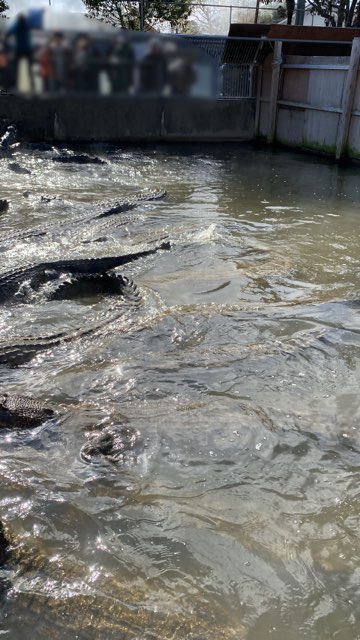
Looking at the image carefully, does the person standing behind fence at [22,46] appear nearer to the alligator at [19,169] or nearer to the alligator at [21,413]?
the alligator at [19,169]

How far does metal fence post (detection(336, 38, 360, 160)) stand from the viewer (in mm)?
11820

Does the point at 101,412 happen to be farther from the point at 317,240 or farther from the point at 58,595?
the point at 317,240

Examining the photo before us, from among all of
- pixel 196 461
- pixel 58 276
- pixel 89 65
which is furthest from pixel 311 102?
pixel 196 461

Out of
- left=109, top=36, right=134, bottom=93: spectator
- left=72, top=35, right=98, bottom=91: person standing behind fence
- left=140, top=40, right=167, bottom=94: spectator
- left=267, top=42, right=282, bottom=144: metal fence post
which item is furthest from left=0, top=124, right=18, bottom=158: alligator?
left=267, top=42, right=282, bottom=144: metal fence post

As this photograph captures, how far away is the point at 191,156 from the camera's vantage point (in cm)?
1392

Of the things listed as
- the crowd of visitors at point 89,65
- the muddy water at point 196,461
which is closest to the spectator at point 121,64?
the crowd of visitors at point 89,65

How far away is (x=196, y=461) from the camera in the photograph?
3.10 m

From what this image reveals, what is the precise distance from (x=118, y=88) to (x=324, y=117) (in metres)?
5.37

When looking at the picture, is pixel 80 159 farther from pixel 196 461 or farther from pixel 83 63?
pixel 196 461

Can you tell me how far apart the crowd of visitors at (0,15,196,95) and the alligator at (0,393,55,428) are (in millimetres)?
8510

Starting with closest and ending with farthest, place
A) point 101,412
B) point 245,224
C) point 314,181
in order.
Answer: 1. point 101,412
2. point 245,224
3. point 314,181

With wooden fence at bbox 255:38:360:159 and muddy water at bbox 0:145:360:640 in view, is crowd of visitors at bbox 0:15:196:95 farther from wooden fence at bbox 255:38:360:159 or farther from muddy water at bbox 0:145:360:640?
muddy water at bbox 0:145:360:640

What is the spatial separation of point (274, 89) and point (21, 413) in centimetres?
1407

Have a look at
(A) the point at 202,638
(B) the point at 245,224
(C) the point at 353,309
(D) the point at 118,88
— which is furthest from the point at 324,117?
(A) the point at 202,638
